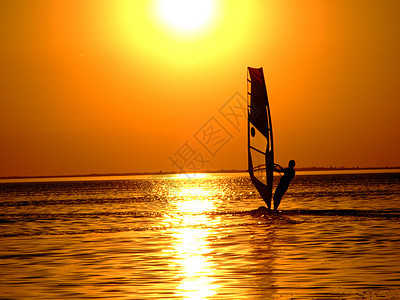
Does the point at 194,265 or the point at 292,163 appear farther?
the point at 292,163

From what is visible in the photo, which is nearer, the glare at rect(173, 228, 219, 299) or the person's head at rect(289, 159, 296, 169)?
the glare at rect(173, 228, 219, 299)

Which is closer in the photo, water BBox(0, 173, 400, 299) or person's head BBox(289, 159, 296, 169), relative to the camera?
water BBox(0, 173, 400, 299)

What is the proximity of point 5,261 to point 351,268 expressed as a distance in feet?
37.9

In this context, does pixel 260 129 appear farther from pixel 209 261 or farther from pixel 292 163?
pixel 209 261

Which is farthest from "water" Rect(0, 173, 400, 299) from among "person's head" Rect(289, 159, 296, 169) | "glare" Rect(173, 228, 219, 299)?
"person's head" Rect(289, 159, 296, 169)

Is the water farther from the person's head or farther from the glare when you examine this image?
the person's head

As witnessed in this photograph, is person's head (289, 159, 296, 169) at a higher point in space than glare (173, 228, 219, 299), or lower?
higher

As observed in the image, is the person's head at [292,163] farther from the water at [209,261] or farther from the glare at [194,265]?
the glare at [194,265]

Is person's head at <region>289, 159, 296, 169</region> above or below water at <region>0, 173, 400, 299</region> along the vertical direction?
above

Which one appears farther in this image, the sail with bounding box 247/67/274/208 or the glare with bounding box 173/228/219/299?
the sail with bounding box 247/67/274/208

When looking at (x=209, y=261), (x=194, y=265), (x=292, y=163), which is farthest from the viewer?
(x=292, y=163)

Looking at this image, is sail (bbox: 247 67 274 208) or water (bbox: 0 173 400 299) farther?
sail (bbox: 247 67 274 208)

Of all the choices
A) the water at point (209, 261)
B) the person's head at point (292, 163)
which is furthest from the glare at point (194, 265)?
the person's head at point (292, 163)

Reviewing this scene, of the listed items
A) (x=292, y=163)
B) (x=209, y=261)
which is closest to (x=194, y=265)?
(x=209, y=261)
